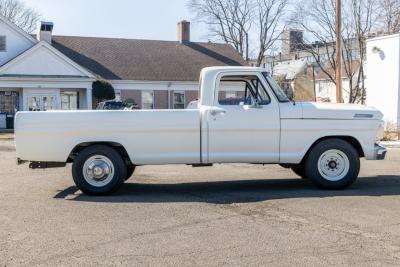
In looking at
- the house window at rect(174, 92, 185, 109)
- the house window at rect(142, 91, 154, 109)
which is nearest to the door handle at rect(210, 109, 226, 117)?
the house window at rect(142, 91, 154, 109)

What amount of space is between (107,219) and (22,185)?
3.95m

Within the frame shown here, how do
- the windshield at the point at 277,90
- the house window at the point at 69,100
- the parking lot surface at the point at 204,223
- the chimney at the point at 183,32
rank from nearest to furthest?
the parking lot surface at the point at 204,223 < the windshield at the point at 277,90 < the house window at the point at 69,100 < the chimney at the point at 183,32

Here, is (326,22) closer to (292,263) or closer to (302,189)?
(302,189)

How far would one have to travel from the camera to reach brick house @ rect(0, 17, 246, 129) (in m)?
37.8

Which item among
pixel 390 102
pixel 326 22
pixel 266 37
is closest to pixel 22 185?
pixel 390 102

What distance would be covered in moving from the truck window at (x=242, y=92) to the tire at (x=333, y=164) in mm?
1200

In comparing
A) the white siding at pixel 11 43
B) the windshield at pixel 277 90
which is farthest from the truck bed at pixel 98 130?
the white siding at pixel 11 43

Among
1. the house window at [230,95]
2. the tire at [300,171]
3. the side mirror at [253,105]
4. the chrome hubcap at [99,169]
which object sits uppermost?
the house window at [230,95]

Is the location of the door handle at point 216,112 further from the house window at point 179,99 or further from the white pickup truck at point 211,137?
the house window at point 179,99

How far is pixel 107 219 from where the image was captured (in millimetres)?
7414

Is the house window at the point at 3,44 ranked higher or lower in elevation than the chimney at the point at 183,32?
lower

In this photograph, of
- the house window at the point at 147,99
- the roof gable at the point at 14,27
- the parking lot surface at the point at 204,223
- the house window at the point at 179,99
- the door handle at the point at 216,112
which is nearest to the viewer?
the parking lot surface at the point at 204,223

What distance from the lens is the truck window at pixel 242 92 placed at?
952 cm

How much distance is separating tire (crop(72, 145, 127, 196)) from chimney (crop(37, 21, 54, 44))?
3370 cm
